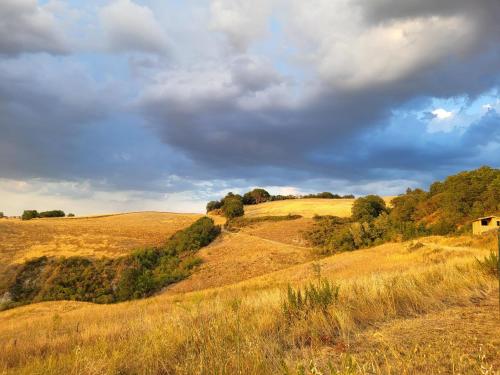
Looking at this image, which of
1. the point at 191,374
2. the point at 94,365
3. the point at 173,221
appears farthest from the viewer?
the point at 173,221

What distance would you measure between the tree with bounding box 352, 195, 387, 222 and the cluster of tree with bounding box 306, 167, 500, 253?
1.25 feet

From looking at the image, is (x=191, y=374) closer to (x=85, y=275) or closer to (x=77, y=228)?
(x=85, y=275)

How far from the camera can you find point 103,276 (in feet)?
205

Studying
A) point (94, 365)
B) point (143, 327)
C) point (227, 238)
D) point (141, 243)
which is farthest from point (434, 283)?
point (141, 243)

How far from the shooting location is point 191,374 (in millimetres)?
4285

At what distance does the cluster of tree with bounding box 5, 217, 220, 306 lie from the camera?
5662 centimetres

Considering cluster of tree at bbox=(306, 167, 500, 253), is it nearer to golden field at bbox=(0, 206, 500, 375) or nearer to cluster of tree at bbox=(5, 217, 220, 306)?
cluster of tree at bbox=(5, 217, 220, 306)

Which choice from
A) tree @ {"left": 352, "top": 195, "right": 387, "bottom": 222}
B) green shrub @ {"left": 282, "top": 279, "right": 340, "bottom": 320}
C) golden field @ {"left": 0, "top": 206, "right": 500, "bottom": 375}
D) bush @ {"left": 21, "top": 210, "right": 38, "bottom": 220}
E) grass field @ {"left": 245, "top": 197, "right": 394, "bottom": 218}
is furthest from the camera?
bush @ {"left": 21, "top": 210, "right": 38, "bottom": 220}

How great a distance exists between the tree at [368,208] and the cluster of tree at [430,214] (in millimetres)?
379

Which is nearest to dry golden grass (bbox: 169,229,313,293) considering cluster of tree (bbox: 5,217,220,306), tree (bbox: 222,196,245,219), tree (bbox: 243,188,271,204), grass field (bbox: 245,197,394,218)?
cluster of tree (bbox: 5,217,220,306)

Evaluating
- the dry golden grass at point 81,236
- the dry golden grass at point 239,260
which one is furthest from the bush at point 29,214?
the dry golden grass at point 239,260

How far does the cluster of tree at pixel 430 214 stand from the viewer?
54250 millimetres

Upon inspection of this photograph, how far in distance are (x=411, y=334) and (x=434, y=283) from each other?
4.58m

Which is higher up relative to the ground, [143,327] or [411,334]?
[411,334]
